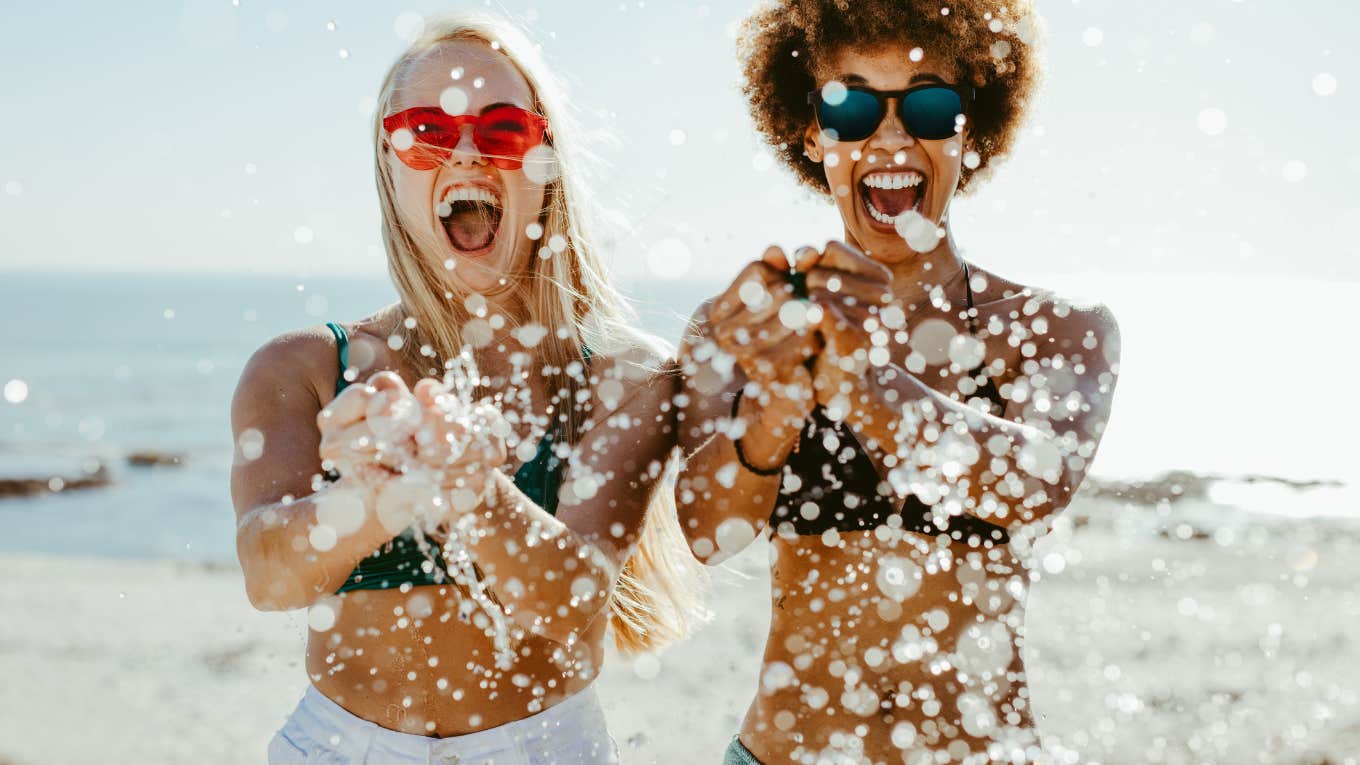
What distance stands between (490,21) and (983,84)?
1480 millimetres

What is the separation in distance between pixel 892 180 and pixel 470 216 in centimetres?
119

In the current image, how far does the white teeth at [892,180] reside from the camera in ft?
9.74

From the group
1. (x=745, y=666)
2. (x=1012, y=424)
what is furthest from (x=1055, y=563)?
(x=1012, y=424)

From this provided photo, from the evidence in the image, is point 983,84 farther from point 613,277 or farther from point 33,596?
point 33,596

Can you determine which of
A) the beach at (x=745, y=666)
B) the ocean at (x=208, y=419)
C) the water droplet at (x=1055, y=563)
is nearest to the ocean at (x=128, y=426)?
the ocean at (x=208, y=419)

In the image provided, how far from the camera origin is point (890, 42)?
118 inches

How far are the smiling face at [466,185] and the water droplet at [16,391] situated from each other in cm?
3184

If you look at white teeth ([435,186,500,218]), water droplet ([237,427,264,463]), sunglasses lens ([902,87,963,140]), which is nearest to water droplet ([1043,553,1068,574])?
sunglasses lens ([902,87,963,140])

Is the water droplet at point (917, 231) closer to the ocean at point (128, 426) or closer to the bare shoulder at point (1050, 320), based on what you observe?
the bare shoulder at point (1050, 320)

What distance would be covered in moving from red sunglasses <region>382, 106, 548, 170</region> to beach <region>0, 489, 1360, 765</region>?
308cm

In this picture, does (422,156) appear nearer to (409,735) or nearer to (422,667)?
(422,667)

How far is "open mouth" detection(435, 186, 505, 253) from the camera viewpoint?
2.97 metres

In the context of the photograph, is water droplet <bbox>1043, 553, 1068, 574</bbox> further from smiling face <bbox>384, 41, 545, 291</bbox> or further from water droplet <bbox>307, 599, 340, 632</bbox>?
water droplet <bbox>307, 599, 340, 632</bbox>

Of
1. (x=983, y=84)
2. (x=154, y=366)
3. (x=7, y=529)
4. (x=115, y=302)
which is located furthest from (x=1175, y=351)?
(x=115, y=302)
